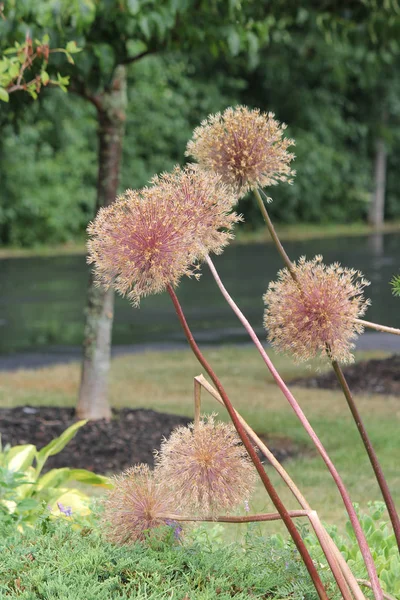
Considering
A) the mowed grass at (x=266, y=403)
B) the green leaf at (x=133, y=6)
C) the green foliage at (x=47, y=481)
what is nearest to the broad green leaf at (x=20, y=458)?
the green foliage at (x=47, y=481)

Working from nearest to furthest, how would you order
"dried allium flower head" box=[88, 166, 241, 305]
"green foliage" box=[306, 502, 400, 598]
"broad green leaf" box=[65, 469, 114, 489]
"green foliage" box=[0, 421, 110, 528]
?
1. "dried allium flower head" box=[88, 166, 241, 305]
2. "green foliage" box=[306, 502, 400, 598]
3. "green foliage" box=[0, 421, 110, 528]
4. "broad green leaf" box=[65, 469, 114, 489]

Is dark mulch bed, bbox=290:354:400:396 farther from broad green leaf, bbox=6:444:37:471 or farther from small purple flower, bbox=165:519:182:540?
small purple flower, bbox=165:519:182:540

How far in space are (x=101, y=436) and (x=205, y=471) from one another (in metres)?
4.19

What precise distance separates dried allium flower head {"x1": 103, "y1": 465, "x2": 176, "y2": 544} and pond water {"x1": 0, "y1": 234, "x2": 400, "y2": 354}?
9129mm

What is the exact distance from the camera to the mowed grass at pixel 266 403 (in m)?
5.62

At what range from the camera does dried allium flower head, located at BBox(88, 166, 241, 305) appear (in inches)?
82.7

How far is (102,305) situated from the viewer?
6488 mm

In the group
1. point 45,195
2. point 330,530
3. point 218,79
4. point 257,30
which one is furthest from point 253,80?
point 330,530

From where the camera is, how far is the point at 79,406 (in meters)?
6.67

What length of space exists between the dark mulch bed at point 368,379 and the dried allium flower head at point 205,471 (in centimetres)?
634

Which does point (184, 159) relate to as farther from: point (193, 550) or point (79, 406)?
point (193, 550)

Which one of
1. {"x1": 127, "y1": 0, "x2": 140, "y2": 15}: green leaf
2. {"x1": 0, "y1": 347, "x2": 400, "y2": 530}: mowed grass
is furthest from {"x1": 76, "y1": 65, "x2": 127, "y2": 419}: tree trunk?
{"x1": 127, "y1": 0, "x2": 140, "y2": 15}: green leaf

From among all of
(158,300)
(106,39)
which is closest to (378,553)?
(106,39)

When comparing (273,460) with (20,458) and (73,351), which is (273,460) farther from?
(73,351)
